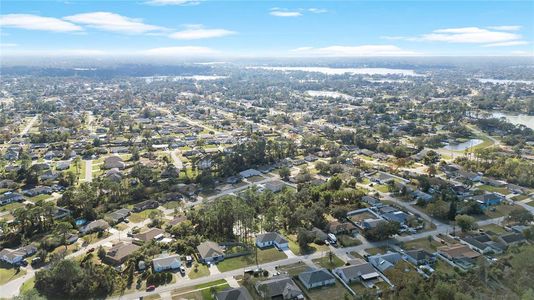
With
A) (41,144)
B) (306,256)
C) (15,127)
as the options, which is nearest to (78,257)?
(306,256)

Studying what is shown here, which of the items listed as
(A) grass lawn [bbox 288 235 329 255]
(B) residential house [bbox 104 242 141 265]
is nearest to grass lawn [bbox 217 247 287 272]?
(A) grass lawn [bbox 288 235 329 255]

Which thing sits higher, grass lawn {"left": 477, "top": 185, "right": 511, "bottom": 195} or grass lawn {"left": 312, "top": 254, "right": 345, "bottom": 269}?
grass lawn {"left": 312, "top": 254, "right": 345, "bottom": 269}

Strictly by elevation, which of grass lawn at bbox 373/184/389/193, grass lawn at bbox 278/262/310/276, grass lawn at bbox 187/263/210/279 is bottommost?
grass lawn at bbox 373/184/389/193

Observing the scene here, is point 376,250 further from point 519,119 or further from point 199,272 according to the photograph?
point 519,119

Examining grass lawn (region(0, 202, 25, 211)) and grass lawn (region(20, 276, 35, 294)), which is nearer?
grass lawn (region(20, 276, 35, 294))

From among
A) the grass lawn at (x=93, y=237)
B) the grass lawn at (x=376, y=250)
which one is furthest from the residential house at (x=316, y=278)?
the grass lawn at (x=93, y=237)

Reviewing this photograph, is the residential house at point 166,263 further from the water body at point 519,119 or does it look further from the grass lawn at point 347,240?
the water body at point 519,119

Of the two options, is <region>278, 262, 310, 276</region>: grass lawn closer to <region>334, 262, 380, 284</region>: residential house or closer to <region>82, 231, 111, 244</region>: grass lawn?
<region>334, 262, 380, 284</region>: residential house
